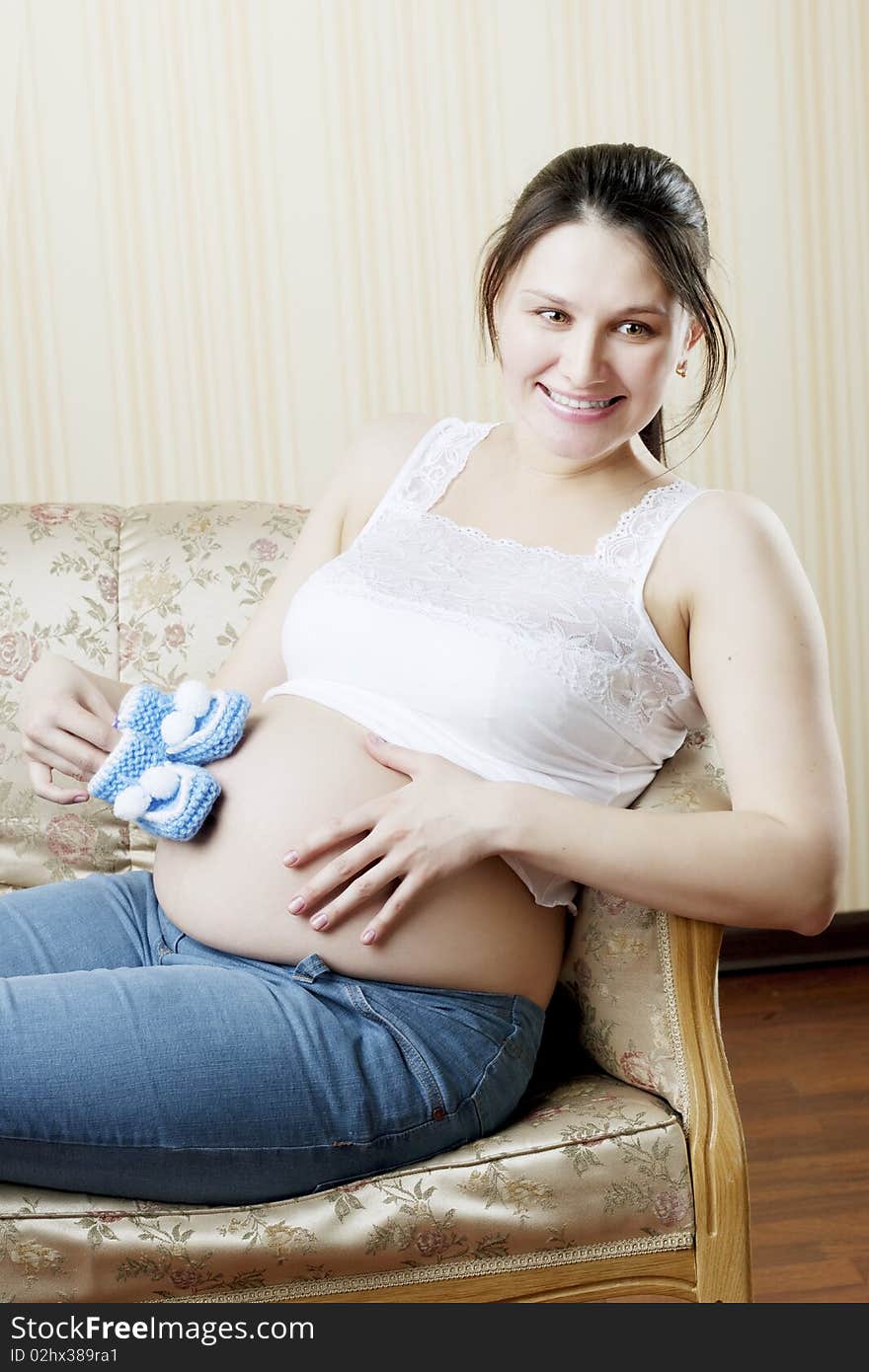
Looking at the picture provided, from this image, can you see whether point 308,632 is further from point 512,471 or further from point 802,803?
point 802,803

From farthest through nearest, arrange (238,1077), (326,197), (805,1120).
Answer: (326,197)
(805,1120)
(238,1077)

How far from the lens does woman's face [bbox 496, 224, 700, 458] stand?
1.39 meters

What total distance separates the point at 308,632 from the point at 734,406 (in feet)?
5.86

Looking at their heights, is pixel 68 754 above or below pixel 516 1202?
above

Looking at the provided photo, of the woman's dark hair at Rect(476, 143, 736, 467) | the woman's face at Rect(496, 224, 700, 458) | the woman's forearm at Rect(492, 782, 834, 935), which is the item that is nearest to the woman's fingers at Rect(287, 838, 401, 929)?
the woman's forearm at Rect(492, 782, 834, 935)

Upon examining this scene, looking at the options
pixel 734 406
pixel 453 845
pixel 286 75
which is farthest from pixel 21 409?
pixel 453 845

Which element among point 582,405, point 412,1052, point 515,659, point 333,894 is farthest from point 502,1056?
point 582,405

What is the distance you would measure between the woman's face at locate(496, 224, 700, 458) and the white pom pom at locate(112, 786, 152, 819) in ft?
1.80

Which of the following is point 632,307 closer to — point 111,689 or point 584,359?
point 584,359

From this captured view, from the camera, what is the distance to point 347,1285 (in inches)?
49.0

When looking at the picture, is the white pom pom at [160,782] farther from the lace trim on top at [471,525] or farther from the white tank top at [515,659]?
the lace trim on top at [471,525]

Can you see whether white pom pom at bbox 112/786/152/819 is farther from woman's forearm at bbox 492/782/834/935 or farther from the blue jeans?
woman's forearm at bbox 492/782/834/935

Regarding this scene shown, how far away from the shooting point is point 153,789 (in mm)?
1327

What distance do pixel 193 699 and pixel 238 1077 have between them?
39 centimetres
